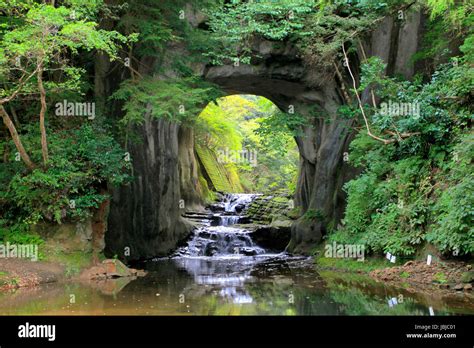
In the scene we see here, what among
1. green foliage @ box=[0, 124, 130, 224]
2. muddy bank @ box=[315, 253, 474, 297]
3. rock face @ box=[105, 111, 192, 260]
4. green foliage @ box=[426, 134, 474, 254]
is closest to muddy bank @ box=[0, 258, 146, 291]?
green foliage @ box=[0, 124, 130, 224]

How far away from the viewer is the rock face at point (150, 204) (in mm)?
16359

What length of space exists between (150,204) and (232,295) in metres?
10.2

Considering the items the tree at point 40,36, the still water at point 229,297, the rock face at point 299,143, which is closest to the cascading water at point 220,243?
the rock face at point 299,143

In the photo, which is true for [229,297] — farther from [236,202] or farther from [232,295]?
[236,202]

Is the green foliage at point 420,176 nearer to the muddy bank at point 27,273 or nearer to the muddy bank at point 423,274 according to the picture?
the muddy bank at point 423,274

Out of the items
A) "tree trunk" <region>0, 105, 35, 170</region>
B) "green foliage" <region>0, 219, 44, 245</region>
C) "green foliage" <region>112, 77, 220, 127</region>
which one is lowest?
"green foliage" <region>0, 219, 44, 245</region>

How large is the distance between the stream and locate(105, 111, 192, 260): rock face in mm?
1663

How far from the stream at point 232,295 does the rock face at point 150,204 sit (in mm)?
1663

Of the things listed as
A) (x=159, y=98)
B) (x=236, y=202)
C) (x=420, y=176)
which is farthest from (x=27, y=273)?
(x=236, y=202)

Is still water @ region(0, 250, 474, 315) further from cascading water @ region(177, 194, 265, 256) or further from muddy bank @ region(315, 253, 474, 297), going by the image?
cascading water @ region(177, 194, 265, 256)

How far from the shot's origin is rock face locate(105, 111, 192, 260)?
53.7ft

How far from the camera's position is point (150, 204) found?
18.9 m
